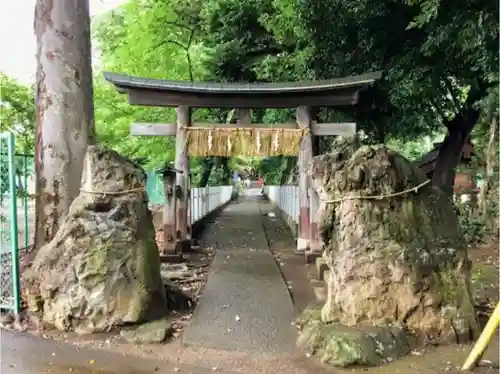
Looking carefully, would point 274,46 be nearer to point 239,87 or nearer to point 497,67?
point 239,87

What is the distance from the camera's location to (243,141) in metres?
11.3

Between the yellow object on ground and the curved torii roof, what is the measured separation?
277 inches

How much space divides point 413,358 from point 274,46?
43.0 feet

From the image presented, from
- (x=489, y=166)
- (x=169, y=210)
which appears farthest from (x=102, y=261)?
(x=489, y=166)

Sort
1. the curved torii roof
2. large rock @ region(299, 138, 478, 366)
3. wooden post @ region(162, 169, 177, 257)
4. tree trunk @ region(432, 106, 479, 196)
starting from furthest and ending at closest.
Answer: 1. tree trunk @ region(432, 106, 479, 196)
2. the curved torii roof
3. wooden post @ region(162, 169, 177, 257)
4. large rock @ region(299, 138, 478, 366)

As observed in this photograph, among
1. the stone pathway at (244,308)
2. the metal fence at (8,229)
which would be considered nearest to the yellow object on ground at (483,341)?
the stone pathway at (244,308)

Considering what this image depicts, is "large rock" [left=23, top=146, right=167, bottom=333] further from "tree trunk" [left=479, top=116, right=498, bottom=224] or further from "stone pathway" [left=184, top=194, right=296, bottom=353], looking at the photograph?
"tree trunk" [left=479, top=116, right=498, bottom=224]

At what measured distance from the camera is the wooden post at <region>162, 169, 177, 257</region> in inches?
421

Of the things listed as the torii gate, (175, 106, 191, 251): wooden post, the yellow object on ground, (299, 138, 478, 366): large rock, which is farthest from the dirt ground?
(175, 106, 191, 251): wooden post

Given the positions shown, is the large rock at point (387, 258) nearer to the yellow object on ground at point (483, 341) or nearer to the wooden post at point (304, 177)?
the yellow object on ground at point (483, 341)

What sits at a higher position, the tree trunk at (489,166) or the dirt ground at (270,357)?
the tree trunk at (489,166)

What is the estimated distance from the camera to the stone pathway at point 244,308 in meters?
5.52

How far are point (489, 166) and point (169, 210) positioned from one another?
8.67 meters

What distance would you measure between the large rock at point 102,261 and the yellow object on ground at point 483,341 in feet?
11.4
